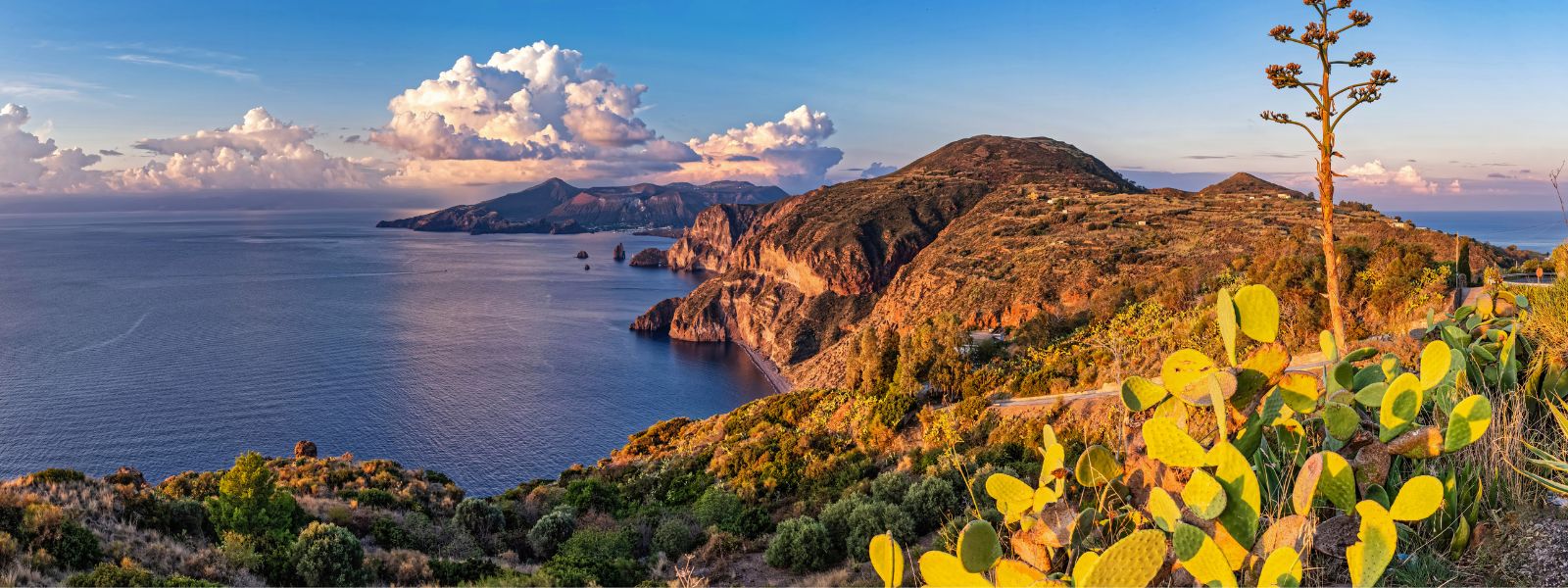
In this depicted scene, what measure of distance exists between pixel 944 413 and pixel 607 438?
1530 inches

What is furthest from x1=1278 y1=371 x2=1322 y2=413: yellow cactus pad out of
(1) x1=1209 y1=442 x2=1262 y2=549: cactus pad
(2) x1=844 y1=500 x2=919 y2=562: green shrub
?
(2) x1=844 y1=500 x2=919 y2=562: green shrub

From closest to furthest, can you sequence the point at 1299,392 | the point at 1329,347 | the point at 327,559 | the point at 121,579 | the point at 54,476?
the point at 1299,392 → the point at 1329,347 → the point at 121,579 → the point at 327,559 → the point at 54,476

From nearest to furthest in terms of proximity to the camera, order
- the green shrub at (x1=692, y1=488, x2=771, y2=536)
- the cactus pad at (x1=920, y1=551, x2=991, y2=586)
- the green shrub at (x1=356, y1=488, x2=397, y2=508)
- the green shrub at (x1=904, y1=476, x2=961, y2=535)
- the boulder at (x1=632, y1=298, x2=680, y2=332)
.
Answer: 1. the cactus pad at (x1=920, y1=551, x2=991, y2=586)
2. the green shrub at (x1=904, y1=476, x2=961, y2=535)
3. the green shrub at (x1=692, y1=488, x2=771, y2=536)
4. the green shrub at (x1=356, y1=488, x2=397, y2=508)
5. the boulder at (x1=632, y1=298, x2=680, y2=332)

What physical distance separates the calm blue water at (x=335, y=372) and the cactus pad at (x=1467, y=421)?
47977 millimetres

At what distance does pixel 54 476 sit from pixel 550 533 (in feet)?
34.6

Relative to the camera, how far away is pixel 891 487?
1802 centimetres

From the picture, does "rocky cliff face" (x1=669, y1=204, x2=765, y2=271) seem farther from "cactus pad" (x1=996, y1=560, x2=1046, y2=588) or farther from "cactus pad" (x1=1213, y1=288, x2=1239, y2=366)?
"cactus pad" (x1=996, y1=560, x2=1046, y2=588)

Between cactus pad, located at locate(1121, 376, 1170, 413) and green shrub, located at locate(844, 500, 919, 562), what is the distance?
10252 millimetres

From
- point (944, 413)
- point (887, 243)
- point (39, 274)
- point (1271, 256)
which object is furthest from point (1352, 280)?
point (39, 274)

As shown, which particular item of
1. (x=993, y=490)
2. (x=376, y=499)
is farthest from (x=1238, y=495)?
(x=376, y=499)

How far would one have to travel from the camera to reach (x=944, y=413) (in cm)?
2380

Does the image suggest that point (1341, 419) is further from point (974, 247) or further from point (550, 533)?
point (974, 247)

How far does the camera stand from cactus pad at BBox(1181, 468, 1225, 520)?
3.42 m

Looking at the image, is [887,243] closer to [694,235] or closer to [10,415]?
[10,415]
